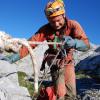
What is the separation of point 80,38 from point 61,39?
23.3 inches

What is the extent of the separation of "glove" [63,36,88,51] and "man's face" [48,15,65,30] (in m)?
0.89

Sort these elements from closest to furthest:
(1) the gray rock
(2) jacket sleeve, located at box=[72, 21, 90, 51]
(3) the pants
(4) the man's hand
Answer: (1) the gray rock → (4) the man's hand → (2) jacket sleeve, located at box=[72, 21, 90, 51] → (3) the pants

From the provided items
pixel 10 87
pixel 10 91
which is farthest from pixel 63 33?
pixel 10 91

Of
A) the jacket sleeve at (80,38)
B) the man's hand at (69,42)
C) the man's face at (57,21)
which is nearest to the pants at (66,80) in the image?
the jacket sleeve at (80,38)

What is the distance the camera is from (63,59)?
45.9 ft

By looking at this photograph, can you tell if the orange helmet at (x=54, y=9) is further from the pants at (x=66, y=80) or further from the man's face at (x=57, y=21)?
the pants at (x=66, y=80)

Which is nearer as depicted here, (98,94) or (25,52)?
(25,52)

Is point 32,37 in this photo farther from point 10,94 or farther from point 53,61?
point 10,94

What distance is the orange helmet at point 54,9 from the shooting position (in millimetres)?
13344

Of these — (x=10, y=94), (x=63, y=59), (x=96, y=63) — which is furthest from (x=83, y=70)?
(x=10, y=94)

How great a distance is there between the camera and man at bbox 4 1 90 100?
525 inches

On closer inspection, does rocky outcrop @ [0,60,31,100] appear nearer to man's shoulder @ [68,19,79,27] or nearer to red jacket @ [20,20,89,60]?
red jacket @ [20,20,89,60]

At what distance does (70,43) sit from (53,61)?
1337mm

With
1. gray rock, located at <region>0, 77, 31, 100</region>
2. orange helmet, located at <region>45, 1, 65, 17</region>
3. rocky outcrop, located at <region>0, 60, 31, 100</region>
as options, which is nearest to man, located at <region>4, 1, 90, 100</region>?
orange helmet, located at <region>45, 1, 65, 17</region>
